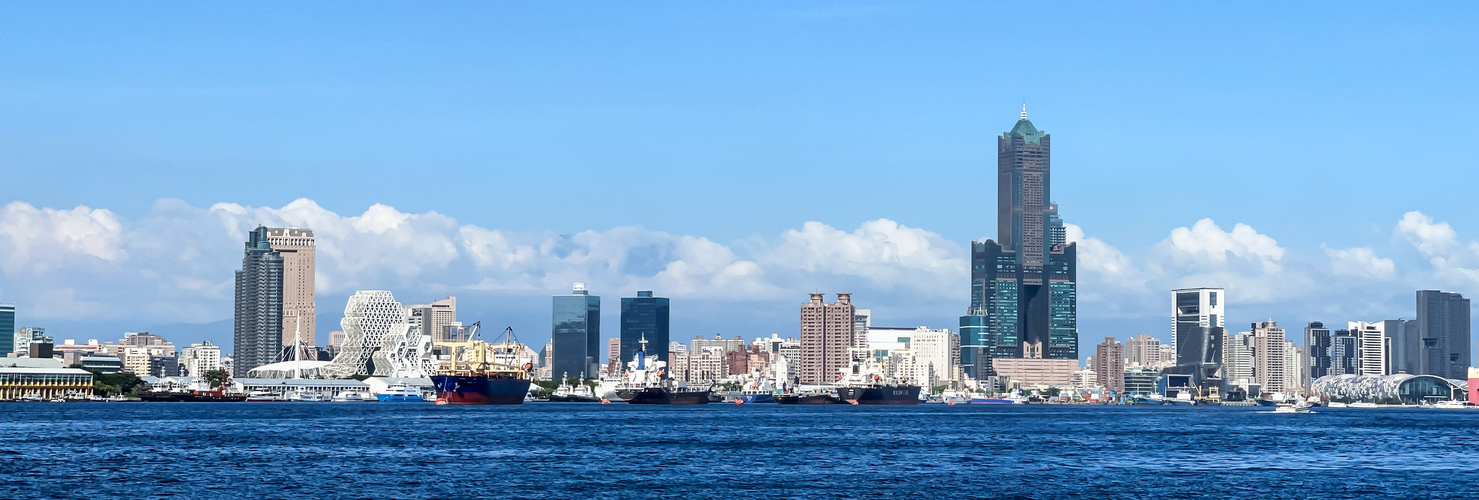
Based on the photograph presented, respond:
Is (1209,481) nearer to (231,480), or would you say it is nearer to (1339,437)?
(231,480)

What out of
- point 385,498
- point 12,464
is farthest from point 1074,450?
point 12,464

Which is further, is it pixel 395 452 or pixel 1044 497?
pixel 395 452

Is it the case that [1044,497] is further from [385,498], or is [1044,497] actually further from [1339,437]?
[1339,437]

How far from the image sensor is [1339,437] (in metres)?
142

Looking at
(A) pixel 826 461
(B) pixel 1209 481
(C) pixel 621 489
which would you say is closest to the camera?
(C) pixel 621 489

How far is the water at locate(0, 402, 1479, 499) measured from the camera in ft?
250

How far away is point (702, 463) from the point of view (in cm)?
9488

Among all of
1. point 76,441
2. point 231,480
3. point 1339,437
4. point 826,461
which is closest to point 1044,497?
point 826,461

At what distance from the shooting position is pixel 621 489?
251 feet

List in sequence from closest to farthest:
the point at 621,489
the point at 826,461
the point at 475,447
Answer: the point at 621,489 < the point at 826,461 < the point at 475,447

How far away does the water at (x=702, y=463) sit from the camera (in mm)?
76125

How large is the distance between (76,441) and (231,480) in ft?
127

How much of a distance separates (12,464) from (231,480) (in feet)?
51.1

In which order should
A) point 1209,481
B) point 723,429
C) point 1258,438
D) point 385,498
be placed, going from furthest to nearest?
point 723,429 < point 1258,438 < point 1209,481 < point 385,498
